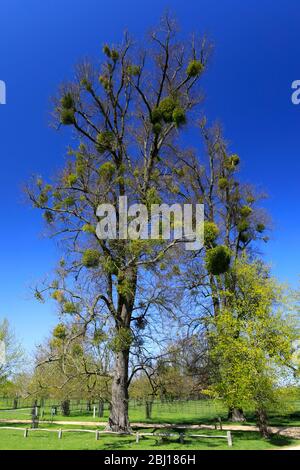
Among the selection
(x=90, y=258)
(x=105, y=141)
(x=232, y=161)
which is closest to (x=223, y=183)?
(x=232, y=161)

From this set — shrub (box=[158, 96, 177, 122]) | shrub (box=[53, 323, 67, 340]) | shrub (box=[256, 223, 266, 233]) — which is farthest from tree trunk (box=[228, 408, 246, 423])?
shrub (box=[158, 96, 177, 122])

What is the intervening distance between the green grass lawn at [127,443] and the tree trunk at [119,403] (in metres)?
0.73

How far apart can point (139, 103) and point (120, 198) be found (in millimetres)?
5483

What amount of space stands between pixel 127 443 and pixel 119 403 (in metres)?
2.39

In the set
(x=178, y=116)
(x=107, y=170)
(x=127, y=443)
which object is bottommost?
(x=127, y=443)

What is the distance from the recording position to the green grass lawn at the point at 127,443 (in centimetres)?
1442

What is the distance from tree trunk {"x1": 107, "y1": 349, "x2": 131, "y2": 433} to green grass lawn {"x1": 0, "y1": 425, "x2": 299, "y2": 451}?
733 millimetres

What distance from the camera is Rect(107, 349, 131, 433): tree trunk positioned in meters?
17.2

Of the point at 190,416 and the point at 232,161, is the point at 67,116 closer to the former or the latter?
the point at 232,161

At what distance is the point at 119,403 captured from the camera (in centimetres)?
1728

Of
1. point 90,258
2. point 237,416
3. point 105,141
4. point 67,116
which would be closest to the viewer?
point 90,258
